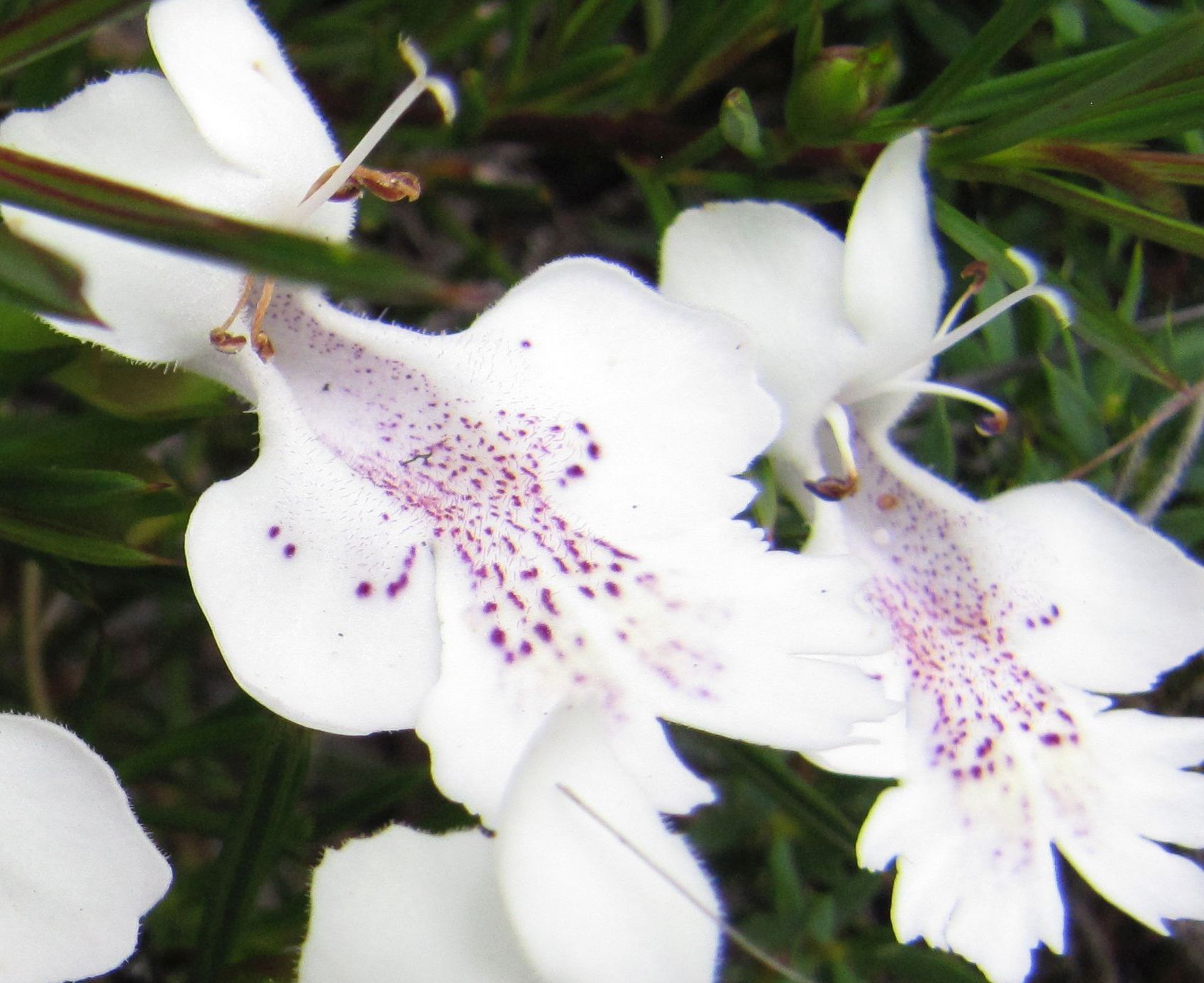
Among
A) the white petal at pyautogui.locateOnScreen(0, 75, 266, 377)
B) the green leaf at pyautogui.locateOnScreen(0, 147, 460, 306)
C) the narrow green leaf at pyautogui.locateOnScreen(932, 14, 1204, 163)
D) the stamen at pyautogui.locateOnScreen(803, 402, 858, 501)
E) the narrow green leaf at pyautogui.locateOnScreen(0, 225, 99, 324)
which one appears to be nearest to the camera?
the green leaf at pyautogui.locateOnScreen(0, 147, 460, 306)

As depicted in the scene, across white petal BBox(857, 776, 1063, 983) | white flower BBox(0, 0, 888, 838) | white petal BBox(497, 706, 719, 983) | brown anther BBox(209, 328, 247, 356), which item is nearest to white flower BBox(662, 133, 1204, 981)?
white petal BBox(857, 776, 1063, 983)

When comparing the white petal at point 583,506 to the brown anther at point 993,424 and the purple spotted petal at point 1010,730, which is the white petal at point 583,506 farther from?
the brown anther at point 993,424

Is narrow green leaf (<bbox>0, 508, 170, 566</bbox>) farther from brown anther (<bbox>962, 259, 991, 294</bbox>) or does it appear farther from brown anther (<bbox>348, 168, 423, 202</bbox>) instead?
brown anther (<bbox>962, 259, 991, 294</bbox>)

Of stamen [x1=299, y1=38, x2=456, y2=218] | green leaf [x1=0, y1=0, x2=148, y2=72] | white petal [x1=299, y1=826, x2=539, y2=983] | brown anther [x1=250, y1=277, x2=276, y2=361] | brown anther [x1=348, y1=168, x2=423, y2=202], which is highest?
green leaf [x1=0, y1=0, x2=148, y2=72]

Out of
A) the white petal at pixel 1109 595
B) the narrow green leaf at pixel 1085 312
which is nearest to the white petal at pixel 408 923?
the white petal at pixel 1109 595

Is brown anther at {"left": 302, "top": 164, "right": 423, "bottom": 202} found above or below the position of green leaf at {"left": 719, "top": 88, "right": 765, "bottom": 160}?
above
